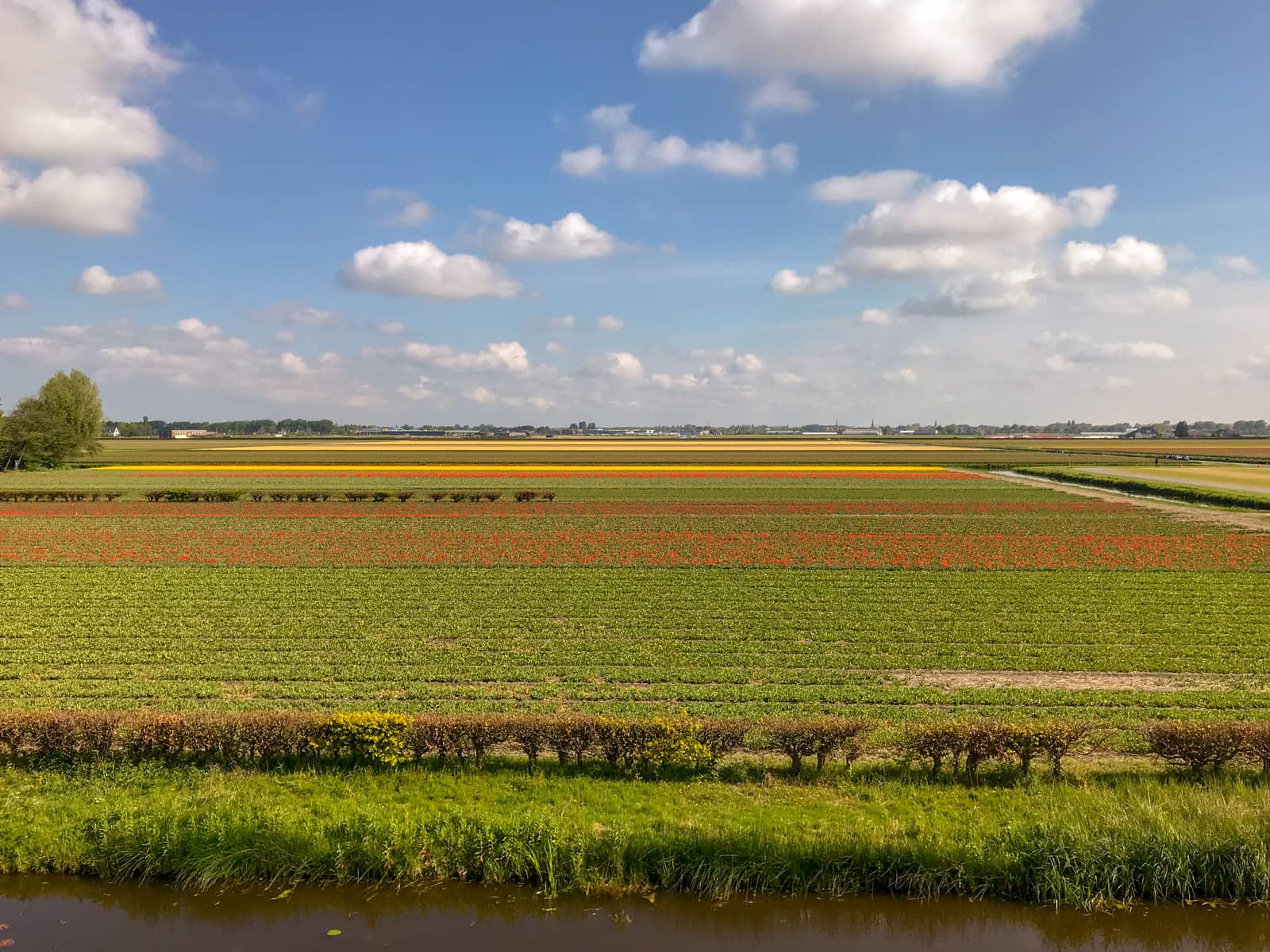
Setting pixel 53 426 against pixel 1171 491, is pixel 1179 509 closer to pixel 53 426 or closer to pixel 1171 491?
pixel 1171 491

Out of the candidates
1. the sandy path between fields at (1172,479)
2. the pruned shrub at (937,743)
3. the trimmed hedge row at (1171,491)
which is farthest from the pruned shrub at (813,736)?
the sandy path between fields at (1172,479)

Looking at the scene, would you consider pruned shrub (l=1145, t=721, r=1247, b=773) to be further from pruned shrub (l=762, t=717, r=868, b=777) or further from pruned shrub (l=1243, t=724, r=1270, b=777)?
pruned shrub (l=762, t=717, r=868, b=777)

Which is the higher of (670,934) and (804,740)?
(804,740)

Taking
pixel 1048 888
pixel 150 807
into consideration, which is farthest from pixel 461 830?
pixel 1048 888

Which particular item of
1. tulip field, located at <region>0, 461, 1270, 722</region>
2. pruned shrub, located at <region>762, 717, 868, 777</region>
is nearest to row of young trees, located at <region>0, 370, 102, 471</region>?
tulip field, located at <region>0, 461, 1270, 722</region>

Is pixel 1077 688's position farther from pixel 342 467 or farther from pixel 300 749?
pixel 342 467
